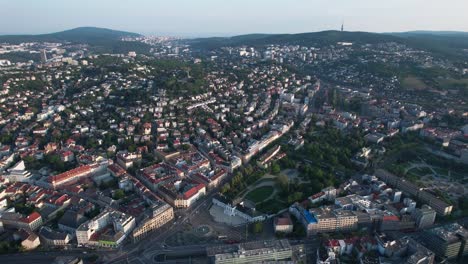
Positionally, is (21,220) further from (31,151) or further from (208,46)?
(208,46)

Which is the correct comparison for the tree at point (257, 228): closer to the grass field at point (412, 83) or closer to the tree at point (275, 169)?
the tree at point (275, 169)

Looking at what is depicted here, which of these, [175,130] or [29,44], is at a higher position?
[29,44]

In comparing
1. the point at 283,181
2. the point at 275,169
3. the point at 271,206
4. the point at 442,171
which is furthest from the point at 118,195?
the point at 442,171

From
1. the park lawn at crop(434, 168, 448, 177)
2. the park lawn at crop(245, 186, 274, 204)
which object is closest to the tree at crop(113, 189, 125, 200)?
the park lawn at crop(245, 186, 274, 204)

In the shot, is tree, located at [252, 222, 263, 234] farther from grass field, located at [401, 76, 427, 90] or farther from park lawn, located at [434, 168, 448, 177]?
grass field, located at [401, 76, 427, 90]

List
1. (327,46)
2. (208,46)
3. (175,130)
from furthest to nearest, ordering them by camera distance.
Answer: (208,46), (327,46), (175,130)

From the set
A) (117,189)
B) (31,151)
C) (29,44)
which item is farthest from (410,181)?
(29,44)

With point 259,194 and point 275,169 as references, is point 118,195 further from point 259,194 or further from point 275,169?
point 275,169
